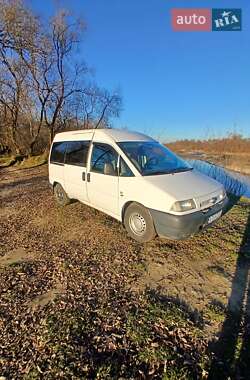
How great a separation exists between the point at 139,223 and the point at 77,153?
2.49 meters

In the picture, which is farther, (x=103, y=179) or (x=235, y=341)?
(x=103, y=179)

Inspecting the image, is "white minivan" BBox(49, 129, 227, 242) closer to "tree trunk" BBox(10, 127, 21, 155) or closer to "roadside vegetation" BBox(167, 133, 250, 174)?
"roadside vegetation" BBox(167, 133, 250, 174)

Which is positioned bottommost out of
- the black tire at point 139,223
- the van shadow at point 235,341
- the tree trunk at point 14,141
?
the van shadow at point 235,341

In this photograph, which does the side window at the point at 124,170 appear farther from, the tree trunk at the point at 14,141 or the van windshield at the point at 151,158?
the tree trunk at the point at 14,141

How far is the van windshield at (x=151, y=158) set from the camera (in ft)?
14.8

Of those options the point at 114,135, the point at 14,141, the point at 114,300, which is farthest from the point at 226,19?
the point at 14,141

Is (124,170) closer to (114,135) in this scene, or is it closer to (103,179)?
(103,179)

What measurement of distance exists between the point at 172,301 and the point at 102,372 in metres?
1.19

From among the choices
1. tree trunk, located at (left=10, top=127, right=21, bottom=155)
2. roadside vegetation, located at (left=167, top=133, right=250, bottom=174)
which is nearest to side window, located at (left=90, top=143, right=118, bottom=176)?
roadside vegetation, located at (left=167, top=133, right=250, bottom=174)

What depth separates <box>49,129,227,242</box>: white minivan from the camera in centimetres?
383

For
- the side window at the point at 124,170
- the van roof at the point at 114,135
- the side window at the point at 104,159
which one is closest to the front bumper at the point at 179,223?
the side window at the point at 124,170

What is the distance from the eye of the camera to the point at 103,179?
4.88m

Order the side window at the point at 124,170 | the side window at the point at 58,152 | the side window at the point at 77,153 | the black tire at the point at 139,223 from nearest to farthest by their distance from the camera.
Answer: the black tire at the point at 139,223 → the side window at the point at 124,170 → the side window at the point at 77,153 → the side window at the point at 58,152

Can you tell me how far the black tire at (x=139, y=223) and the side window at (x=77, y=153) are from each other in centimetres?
177
